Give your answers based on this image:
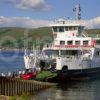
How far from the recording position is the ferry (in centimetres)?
5212

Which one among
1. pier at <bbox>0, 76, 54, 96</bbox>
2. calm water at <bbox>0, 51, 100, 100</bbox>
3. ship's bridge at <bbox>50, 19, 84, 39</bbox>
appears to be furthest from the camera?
ship's bridge at <bbox>50, 19, 84, 39</bbox>

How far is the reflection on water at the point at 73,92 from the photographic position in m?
41.9

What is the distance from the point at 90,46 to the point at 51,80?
915cm

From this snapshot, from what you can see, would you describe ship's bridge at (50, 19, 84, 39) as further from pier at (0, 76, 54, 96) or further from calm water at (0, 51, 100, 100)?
pier at (0, 76, 54, 96)

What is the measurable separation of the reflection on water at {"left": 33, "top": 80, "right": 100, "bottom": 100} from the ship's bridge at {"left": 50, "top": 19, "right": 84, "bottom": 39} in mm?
7556

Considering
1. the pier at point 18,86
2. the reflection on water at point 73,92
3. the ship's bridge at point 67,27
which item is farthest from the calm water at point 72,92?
the ship's bridge at point 67,27

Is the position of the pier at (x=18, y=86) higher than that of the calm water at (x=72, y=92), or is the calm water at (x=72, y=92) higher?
the pier at (x=18, y=86)

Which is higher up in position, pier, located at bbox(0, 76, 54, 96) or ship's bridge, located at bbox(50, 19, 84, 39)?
ship's bridge, located at bbox(50, 19, 84, 39)

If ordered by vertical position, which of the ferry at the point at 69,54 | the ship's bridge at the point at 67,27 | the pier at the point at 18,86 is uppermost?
the ship's bridge at the point at 67,27

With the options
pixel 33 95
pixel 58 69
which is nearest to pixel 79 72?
pixel 58 69

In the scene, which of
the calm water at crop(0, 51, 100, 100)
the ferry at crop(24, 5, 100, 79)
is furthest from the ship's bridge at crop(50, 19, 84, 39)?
the calm water at crop(0, 51, 100, 100)

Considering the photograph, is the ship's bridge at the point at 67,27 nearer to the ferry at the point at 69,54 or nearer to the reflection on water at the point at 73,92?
the ferry at the point at 69,54

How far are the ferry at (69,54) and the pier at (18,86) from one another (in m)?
5.28

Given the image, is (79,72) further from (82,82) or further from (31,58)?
(31,58)
